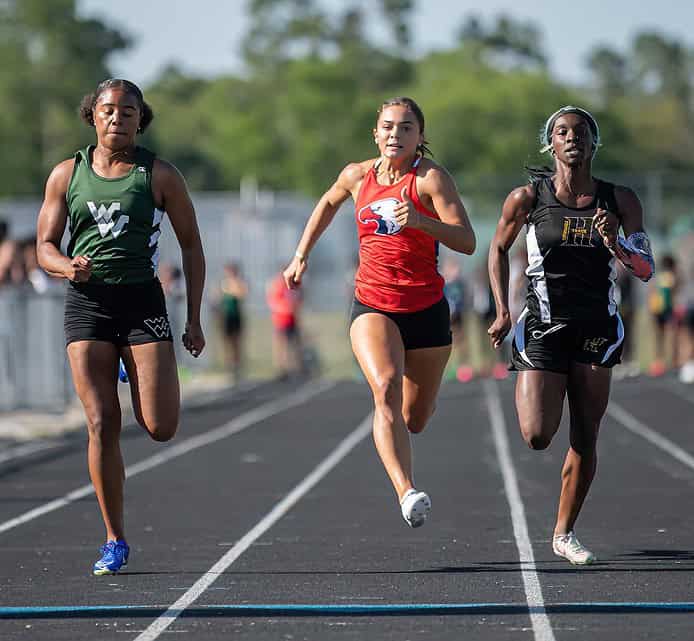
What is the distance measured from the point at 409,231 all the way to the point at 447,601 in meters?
1.99

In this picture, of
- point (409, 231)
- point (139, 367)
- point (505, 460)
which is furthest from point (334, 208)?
point (505, 460)

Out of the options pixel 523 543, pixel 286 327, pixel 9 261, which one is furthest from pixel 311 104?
pixel 523 543

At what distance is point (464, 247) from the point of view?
7.74m

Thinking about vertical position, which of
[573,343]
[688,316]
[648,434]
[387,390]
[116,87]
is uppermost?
[116,87]

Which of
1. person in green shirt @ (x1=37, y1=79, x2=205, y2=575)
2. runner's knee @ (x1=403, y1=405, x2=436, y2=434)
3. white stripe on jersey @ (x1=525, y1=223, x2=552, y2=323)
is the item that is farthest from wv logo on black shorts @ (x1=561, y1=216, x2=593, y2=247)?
person in green shirt @ (x1=37, y1=79, x2=205, y2=575)

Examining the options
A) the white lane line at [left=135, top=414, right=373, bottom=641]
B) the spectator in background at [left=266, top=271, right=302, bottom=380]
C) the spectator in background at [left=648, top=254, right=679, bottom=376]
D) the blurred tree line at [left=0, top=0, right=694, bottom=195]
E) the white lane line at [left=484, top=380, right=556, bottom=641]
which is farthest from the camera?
the blurred tree line at [left=0, top=0, right=694, bottom=195]

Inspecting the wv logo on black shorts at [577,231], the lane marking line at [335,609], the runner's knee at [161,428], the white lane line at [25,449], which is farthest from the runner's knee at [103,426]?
the white lane line at [25,449]

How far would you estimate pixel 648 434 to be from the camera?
1592 cm

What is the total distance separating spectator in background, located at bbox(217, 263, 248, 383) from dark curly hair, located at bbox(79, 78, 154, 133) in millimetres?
18761

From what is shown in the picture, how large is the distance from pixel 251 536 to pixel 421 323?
5.70 feet

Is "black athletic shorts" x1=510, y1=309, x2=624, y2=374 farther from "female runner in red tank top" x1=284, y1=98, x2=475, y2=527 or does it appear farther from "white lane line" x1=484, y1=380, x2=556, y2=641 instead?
"white lane line" x1=484, y1=380, x2=556, y2=641

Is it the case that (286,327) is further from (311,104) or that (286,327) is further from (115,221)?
(311,104)

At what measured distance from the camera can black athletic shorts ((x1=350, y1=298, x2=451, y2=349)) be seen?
26.1 ft

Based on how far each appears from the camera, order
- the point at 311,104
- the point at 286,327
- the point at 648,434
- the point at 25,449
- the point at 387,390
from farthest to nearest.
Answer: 1. the point at 311,104
2. the point at 286,327
3. the point at 648,434
4. the point at 25,449
5. the point at 387,390
